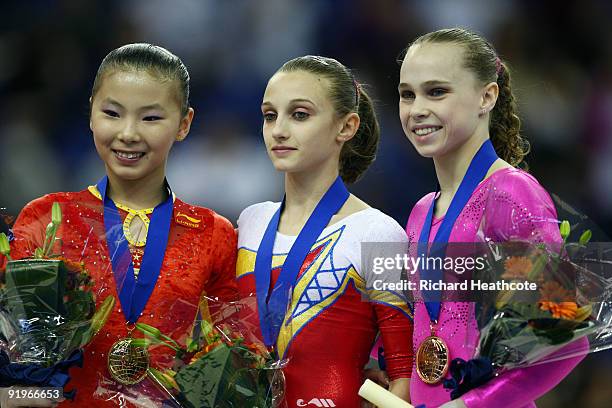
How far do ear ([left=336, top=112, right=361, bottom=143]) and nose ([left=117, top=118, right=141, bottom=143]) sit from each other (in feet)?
2.11

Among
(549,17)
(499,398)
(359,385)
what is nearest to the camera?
(499,398)

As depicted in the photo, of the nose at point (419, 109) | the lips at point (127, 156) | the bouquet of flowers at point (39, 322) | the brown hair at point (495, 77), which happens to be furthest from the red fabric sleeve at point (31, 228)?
the brown hair at point (495, 77)

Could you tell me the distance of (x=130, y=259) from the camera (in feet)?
10.2

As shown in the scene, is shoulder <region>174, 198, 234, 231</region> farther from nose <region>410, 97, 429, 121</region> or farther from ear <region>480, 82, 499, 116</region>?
ear <region>480, 82, 499, 116</region>

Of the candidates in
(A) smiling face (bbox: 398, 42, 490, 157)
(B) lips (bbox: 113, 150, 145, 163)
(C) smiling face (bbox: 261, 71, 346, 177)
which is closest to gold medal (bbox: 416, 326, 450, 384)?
(A) smiling face (bbox: 398, 42, 490, 157)

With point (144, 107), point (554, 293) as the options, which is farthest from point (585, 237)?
point (144, 107)

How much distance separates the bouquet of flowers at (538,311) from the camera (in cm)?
271

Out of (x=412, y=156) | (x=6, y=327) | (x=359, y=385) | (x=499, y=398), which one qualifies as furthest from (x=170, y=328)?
(x=412, y=156)

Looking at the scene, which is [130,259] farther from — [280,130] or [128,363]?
[280,130]

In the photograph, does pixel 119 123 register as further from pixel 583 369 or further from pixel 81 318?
pixel 583 369

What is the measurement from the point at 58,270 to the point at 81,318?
0.15 metres

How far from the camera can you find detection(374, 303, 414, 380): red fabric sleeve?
3.18 metres

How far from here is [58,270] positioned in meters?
2.80

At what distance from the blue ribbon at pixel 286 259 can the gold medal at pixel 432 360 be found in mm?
416
